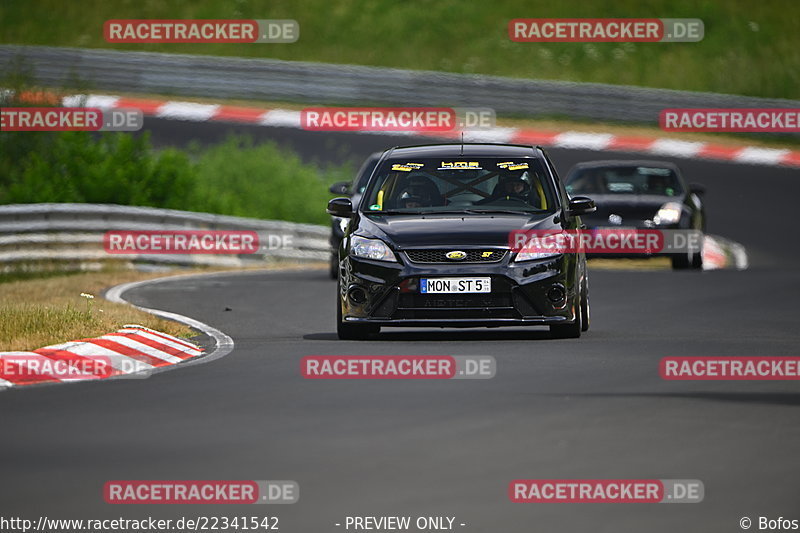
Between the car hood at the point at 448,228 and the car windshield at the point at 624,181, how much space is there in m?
10.8

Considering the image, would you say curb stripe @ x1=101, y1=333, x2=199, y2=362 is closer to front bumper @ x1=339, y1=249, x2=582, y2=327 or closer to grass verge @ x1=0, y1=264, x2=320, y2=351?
grass verge @ x1=0, y1=264, x2=320, y2=351

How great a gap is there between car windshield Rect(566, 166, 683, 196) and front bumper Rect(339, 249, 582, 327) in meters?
11.4

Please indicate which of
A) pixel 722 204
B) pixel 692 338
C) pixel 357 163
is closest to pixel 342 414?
pixel 692 338

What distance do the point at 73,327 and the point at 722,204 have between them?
804 inches

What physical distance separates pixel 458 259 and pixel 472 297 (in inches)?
12.4

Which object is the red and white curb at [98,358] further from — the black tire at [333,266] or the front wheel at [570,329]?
the black tire at [333,266]

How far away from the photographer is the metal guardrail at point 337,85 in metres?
38.7

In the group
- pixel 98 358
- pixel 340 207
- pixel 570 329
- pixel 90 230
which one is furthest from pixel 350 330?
pixel 90 230

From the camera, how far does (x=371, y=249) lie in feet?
48.9

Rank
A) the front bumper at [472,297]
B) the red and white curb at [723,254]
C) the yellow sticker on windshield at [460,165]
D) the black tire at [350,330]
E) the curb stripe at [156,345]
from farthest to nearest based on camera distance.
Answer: the red and white curb at [723,254] → the yellow sticker on windshield at [460,165] → the black tire at [350,330] → the front bumper at [472,297] → the curb stripe at [156,345]

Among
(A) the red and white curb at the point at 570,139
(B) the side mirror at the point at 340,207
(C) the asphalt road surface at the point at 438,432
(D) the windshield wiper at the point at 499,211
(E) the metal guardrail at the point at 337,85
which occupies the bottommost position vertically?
(C) the asphalt road surface at the point at 438,432

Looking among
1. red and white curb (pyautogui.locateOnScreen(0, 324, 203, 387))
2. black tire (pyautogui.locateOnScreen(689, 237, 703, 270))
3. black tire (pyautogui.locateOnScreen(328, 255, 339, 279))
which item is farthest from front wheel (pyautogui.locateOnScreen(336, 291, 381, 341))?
black tire (pyautogui.locateOnScreen(689, 237, 703, 270))

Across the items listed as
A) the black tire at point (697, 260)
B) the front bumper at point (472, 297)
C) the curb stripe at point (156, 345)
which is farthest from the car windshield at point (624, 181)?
the curb stripe at point (156, 345)

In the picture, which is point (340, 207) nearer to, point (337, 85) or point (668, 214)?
point (668, 214)
